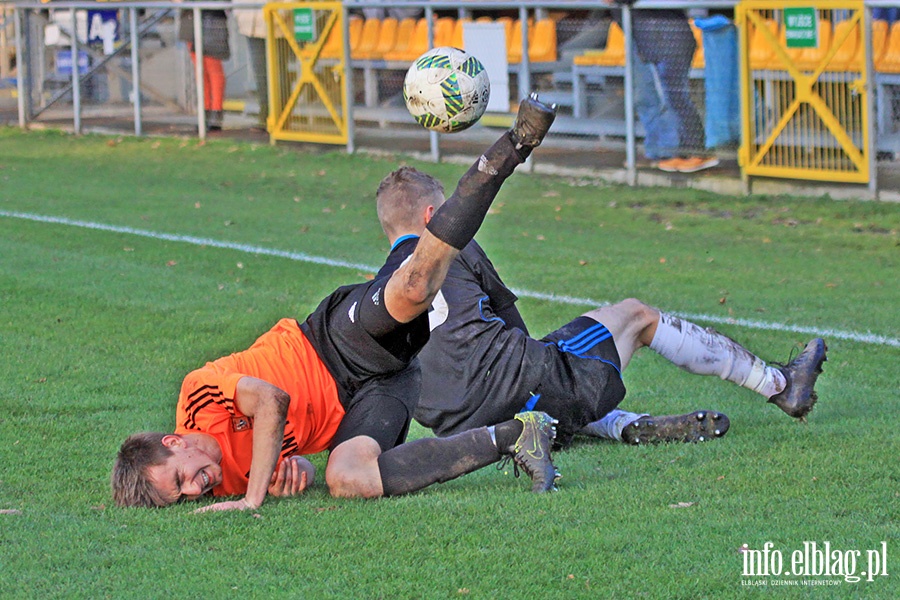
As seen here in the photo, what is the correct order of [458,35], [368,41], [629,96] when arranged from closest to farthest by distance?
[629,96] → [458,35] → [368,41]

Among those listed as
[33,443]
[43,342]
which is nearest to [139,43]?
[43,342]

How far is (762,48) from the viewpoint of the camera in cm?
1265

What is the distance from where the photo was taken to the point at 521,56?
14492 mm

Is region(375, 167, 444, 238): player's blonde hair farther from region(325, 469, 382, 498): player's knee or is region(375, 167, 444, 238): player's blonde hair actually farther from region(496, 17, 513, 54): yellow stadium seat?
region(496, 17, 513, 54): yellow stadium seat

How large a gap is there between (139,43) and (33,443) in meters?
13.9

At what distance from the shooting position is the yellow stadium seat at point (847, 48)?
38.6 ft

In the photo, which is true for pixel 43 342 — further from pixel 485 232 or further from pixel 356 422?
pixel 485 232

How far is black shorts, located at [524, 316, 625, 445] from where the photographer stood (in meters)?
5.57

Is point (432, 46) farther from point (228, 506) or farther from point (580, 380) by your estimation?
point (228, 506)

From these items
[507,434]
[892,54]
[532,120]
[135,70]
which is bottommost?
[507,434]

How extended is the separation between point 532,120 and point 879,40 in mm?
8477

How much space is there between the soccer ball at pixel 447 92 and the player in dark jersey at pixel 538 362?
388 mm

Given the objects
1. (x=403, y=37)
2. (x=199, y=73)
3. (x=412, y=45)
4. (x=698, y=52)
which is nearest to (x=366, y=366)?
(x=698, y=52)

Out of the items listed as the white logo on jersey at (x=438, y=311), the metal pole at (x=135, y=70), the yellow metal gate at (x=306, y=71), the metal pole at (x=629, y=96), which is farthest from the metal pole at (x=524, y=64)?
the white logo on jersey at (x=438, y=311)
